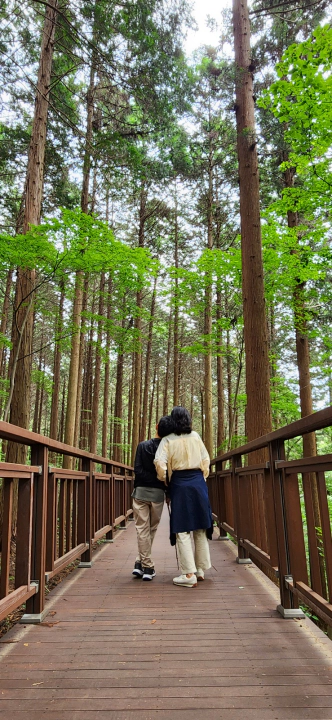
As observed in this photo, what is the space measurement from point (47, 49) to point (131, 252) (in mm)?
4030

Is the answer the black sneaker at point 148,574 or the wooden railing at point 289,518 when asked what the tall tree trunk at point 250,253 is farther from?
the black sneaker at point 148,574

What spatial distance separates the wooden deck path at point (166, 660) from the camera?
1.77m

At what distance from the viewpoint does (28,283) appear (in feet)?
23.7

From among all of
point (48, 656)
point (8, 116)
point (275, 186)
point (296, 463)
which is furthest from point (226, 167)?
point (48, 656)

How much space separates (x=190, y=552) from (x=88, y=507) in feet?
3.99

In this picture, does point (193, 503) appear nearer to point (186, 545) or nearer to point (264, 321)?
point (186, 545)

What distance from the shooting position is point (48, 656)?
2301mm

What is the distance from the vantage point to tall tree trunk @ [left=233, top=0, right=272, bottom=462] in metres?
5.98

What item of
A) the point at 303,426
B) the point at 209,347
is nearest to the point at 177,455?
the point at 303,426

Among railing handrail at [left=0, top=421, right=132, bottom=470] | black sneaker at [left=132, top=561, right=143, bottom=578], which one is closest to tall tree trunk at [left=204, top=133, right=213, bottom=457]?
black sneaker at [left=132, top=561, right=143, bottom=578]

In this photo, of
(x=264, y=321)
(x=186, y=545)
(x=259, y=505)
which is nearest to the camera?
(x=259, y=505)

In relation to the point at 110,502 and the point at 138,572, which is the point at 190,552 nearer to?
the point at 138,572

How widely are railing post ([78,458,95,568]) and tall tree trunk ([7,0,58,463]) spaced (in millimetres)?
2285

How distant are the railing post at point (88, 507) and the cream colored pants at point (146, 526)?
0.50m
